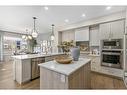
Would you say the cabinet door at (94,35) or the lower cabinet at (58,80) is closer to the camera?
the lower cabinet at (58,80)

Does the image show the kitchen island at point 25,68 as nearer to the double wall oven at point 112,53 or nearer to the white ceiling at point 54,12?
the white ceiling at point 54,12

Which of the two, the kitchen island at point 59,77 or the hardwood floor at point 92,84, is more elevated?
the kitchen island at point 59,77

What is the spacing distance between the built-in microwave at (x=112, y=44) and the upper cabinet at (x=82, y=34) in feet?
3.63

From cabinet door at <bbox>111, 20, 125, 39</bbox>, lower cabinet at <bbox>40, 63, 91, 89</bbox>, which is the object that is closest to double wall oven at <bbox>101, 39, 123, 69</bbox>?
cabinet door at <bbox>111, 20, 125, 39</bbox>

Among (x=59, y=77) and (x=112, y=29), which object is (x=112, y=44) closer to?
(x=112, y=29)

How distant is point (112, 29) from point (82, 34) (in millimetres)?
1624

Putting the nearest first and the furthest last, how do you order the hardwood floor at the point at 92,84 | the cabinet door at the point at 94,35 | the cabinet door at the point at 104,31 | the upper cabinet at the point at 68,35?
the hardwood floor at the point at 92,84 → the cabinet door at the point at 104,31 → the cabinet door at the point at 94,35 → the upper cabinet at the point at 68,35

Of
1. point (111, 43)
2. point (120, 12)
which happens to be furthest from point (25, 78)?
point (120, 12)

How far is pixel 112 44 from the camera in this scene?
12.5 feet

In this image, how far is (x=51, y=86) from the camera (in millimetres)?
1670

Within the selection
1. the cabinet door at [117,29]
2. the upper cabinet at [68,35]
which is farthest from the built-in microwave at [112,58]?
the upper cabinet at [68,35]

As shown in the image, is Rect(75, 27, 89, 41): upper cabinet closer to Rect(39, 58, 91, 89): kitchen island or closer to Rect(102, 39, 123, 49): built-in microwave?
Rect(102, 39, 123, 49): built-in microwave

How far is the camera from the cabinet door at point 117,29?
11.8 ft
